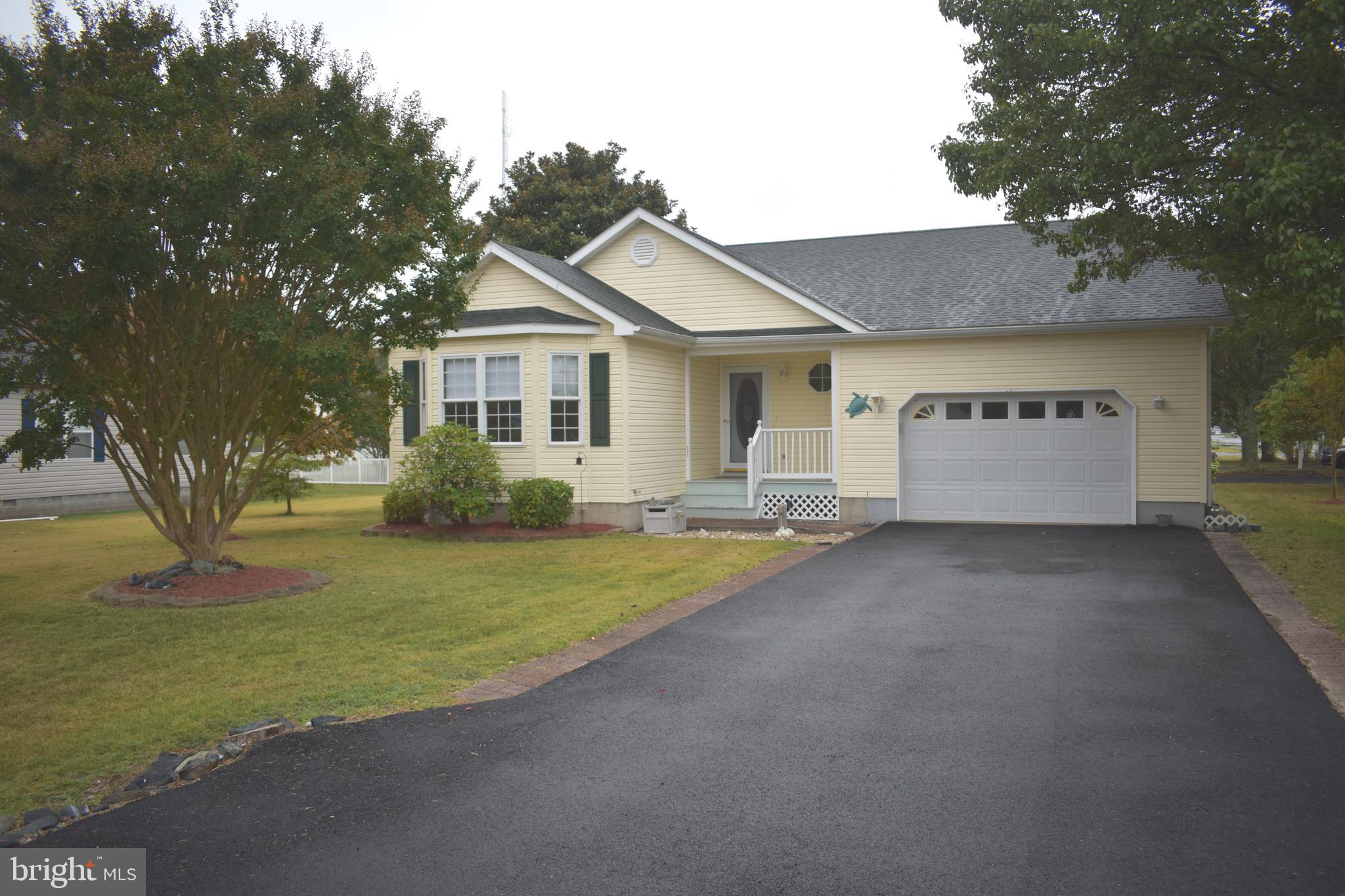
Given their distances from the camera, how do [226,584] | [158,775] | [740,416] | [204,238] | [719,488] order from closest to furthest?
[158,775] < [204,238] < [226,584] < [719,488] < [740,416]

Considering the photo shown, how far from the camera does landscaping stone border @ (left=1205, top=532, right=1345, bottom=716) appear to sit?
643 cm

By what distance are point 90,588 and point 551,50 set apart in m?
12.9

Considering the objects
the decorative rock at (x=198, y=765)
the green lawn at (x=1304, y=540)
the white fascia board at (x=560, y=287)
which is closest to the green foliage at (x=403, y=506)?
the white fascia board at (x=560, y=287)

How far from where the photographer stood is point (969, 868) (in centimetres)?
372

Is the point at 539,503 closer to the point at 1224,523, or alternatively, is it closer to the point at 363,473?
the point at 1224,523

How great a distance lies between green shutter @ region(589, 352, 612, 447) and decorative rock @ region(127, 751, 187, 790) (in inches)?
437

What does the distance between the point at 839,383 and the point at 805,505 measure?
7.95 ft

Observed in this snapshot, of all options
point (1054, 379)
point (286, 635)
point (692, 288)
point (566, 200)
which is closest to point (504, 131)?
point (566, 200)

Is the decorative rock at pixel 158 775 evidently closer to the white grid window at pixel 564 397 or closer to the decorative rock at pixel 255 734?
the decorative rock at pixel 255 734

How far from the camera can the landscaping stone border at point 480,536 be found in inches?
579

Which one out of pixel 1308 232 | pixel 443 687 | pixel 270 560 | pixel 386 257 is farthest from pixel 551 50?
pixel 443 687

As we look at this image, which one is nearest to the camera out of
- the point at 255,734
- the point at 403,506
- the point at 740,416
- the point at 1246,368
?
the point at 255,734

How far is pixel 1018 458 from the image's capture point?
16.7m

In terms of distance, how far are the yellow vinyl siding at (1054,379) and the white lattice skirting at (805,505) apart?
386mm
